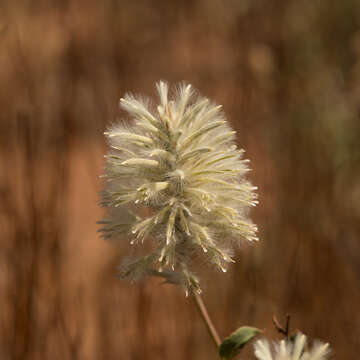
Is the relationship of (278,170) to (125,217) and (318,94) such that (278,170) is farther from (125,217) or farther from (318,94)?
(125,217)

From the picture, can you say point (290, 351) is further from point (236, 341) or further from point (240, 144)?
point (240, 144)

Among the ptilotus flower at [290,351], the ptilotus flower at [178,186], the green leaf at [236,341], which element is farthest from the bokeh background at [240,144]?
the ptilotus flower at [290,351]

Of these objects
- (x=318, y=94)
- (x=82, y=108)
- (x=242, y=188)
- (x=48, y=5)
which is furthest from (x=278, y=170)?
(x=48, y=5)

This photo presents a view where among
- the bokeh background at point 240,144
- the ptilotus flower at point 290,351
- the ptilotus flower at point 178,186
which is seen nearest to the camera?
Answer: the ptilotus flower at point 290,351

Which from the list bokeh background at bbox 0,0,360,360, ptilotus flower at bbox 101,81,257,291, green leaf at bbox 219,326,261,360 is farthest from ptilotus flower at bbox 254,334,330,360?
bokeh background at bbox 0,0,360,360

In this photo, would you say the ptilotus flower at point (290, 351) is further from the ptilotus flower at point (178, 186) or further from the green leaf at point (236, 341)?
the ptilotus flower at point (178, 186)

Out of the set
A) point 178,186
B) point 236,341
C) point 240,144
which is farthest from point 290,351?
point 240,144

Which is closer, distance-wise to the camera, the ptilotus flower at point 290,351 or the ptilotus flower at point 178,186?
the ptilotus flower at point 290,351
